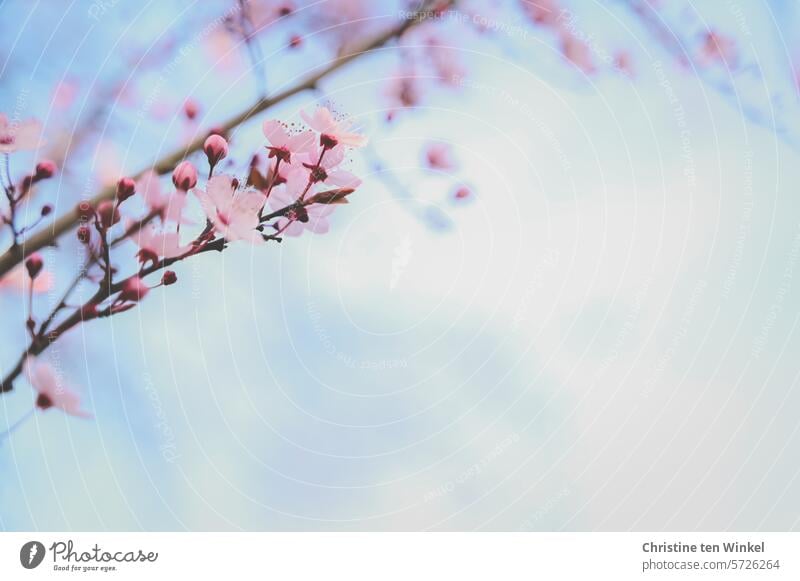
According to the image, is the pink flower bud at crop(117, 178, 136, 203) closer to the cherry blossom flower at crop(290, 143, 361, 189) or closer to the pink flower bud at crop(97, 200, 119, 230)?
the pink flower bud at crop(97, 200, 119, 230)

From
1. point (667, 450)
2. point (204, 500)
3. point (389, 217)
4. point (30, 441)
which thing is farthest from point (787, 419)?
point (30, 441)

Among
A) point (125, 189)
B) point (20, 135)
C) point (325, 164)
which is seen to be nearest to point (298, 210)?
point (325, 164)

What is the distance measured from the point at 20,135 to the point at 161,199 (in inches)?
5.7

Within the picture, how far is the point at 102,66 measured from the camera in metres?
0.66

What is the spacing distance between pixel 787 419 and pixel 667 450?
115 mm

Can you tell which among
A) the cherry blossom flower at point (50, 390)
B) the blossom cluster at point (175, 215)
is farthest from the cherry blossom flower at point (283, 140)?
the cherry blossom flower at point (50, 390)

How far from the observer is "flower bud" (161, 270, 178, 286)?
2.11ft

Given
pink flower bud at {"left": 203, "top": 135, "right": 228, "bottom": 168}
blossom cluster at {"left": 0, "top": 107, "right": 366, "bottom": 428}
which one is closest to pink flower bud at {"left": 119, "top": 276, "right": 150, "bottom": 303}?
blossom cluster at {"left": 0, "top": 107, "right": 366, "bottom": 428}

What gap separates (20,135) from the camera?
25.6 inches

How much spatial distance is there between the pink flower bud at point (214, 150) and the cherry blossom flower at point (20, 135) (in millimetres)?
155
